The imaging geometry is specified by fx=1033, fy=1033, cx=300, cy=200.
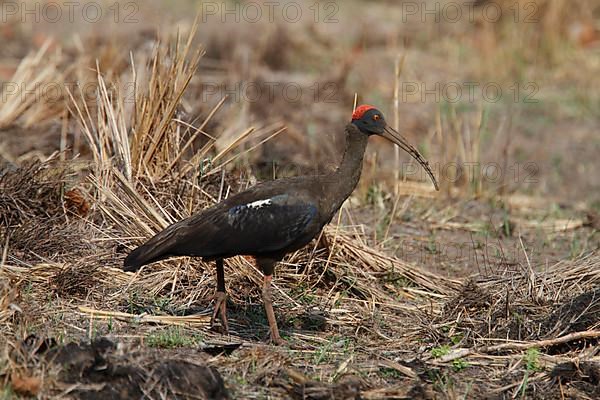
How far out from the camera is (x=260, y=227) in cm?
555

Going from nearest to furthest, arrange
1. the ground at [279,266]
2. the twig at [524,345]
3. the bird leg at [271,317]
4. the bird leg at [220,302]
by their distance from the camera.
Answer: the ground at [279,266] < the twig at [524,345] < the bird leg at [271,317] < the bird leg at [220,302]

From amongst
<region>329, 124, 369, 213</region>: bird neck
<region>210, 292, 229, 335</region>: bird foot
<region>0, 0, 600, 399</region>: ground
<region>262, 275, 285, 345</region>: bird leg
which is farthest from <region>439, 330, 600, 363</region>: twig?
<region>210, 292, 229, 335</region>: bird foot

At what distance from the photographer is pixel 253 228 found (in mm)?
5551

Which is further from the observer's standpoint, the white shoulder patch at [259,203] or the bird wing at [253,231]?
the white shoulder patch at [259,203]

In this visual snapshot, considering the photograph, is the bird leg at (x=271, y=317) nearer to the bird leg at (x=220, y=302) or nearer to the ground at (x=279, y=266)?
the ground at (x=279, y=266)

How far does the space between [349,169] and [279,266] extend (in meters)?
1.08

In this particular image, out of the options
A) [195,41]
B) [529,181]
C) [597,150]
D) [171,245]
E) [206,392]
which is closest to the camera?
[206,392]

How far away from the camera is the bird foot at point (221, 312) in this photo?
568 centimetres

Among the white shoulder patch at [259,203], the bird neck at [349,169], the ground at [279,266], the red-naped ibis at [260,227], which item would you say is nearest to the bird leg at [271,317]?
the red-naped ibis at [260,227]

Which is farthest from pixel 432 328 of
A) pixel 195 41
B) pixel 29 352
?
pixel 195 41

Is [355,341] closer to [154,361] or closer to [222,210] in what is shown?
[222,210]

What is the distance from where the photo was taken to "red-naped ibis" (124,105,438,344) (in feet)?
18.1

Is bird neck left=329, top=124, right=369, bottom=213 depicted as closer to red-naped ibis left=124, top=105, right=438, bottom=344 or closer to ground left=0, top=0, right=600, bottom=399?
red-naped ibis left=124, top=105, right=438, bottom=344

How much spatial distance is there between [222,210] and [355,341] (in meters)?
1.06
